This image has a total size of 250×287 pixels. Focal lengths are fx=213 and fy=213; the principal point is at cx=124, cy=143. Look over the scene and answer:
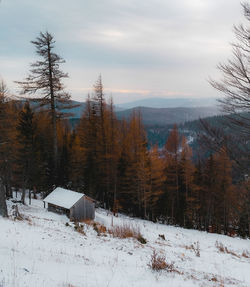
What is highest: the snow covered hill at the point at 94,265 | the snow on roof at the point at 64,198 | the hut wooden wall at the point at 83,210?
the snow covered hill at the point at 94,265

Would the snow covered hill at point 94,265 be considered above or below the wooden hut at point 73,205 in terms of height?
above

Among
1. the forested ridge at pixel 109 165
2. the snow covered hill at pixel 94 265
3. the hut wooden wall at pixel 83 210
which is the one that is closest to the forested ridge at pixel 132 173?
the forested ridge at pixel 109 165

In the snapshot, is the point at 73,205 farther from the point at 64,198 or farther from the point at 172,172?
the point at 172,172

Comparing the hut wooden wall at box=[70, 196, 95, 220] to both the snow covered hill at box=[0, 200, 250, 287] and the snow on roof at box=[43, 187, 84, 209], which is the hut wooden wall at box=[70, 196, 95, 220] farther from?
the snow covered hill at box=[0, 200, 250, 287]

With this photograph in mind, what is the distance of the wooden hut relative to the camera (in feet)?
→ 63.5

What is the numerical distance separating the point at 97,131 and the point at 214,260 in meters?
20.5

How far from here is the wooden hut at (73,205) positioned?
19.4 m

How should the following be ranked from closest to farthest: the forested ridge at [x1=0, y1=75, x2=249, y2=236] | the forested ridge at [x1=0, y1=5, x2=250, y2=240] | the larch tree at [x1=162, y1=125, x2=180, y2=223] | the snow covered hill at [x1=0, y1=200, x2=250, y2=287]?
the snow covered hill at [x1=0, y1=200, x2=250, y2=287], the forested ridge at [x1=0, y1=5, x2=250, y2=240], the forested ridge at [x1=0, y1=75, x2=249, y2=236], the larch tree at [x1=162, y1=125, x2=180, y2=223]

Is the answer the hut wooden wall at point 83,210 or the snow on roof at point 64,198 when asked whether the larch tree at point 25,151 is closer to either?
the snow on roof at point 64,198

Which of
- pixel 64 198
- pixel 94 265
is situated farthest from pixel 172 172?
pixel 94 265

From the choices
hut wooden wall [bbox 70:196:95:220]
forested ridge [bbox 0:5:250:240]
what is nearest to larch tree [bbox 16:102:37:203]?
forested ridge [bbox 0:5:250:240]

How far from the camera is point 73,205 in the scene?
757 inches

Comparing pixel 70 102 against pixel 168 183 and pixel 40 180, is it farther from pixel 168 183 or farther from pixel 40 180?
pixel 168 183

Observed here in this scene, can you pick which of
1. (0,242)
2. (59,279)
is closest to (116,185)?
(0,242)
